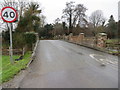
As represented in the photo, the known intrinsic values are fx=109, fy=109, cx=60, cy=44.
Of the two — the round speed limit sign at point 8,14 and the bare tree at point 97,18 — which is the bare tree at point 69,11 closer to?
the bare tree at point 97,18

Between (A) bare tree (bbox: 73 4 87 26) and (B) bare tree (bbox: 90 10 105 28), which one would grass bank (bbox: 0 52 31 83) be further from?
(B) bare tree (bbox: 90 10 105 28)

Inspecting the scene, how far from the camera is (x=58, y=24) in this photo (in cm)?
4319

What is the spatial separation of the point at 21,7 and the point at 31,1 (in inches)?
128

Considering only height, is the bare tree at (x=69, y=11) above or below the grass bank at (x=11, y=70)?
above

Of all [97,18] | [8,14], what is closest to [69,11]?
[97,18]

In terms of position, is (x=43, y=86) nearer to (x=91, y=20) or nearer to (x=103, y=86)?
(x=103, y=86)

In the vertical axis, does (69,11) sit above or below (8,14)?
above

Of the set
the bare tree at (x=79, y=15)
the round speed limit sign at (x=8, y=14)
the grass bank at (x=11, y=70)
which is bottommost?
the grass bank at (x=11, y=70)

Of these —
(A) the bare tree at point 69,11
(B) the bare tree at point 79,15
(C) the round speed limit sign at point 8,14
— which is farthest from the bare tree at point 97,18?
(C) the round speed limit sign at point 8,14

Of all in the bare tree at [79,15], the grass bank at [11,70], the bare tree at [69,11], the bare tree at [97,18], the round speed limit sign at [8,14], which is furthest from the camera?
the bare tree at [97,18]

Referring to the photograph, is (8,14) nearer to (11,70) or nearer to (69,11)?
(11,70)

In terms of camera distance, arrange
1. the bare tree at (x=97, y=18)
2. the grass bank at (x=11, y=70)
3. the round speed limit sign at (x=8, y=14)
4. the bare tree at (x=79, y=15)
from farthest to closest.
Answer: the bare tree at (x=97, y=18) < the bare tree at (x=79, y=15) < the round speed limit sign at (x=8, y=14) < the grass bank at (x=11, y=70)

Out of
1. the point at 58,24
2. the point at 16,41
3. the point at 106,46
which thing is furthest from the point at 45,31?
the point at 106,46

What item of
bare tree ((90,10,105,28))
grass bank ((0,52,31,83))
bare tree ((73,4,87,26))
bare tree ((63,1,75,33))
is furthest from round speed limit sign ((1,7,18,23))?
bare tree ((90,10,105,28))
